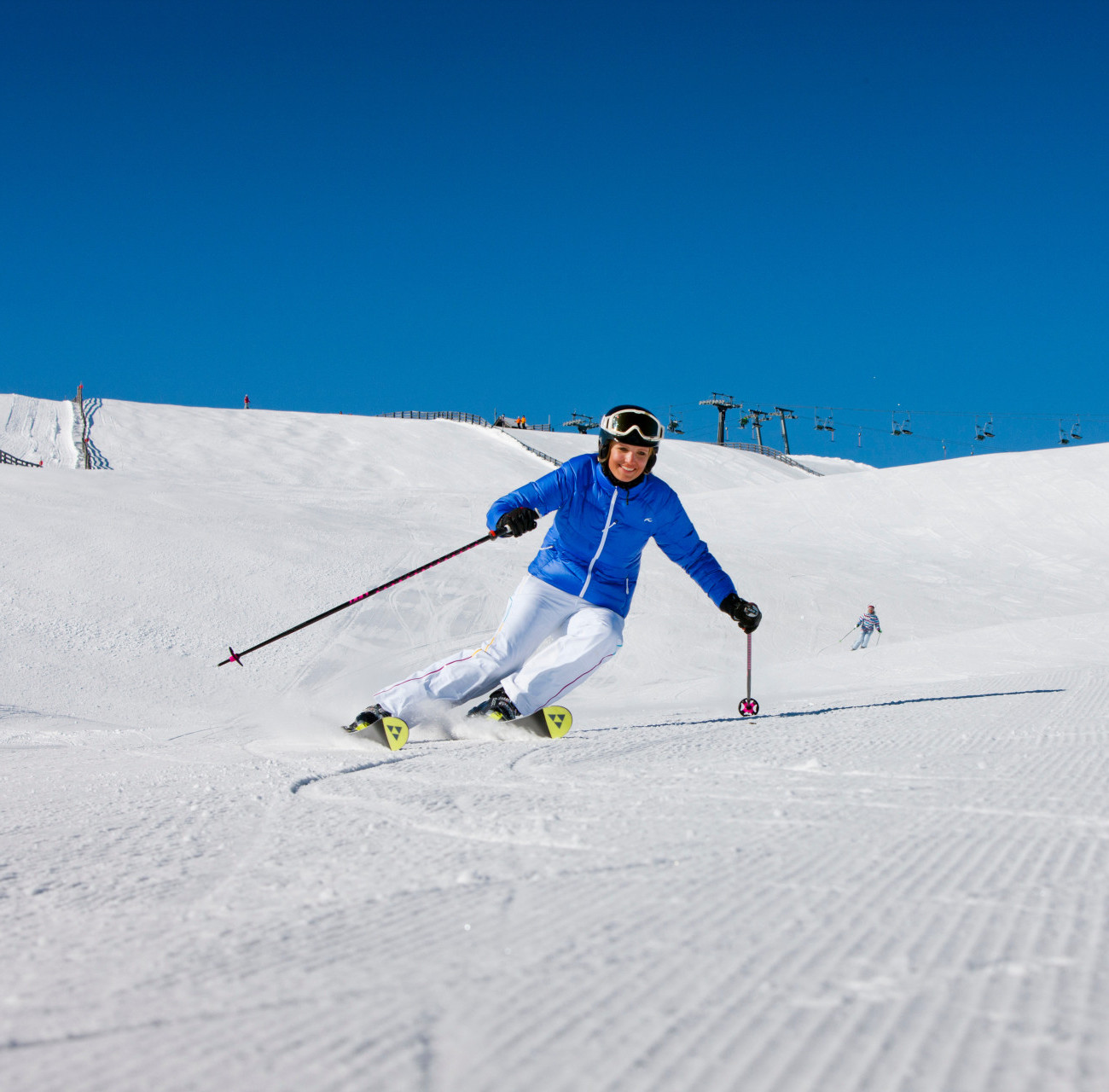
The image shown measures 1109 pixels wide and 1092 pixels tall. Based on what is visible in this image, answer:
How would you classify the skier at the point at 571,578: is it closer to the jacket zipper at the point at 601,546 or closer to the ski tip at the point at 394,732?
the jacket zipper at the point at 601,546

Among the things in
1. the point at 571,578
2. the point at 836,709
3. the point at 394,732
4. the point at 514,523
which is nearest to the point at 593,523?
the point at 571,578

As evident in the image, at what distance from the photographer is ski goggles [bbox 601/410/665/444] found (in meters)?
4.69

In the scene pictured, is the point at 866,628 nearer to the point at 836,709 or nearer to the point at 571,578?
the point at 836,709

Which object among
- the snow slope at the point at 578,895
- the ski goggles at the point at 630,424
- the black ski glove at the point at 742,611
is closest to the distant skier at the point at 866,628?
the snow slope at the point at 578,895

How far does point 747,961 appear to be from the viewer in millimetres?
1235

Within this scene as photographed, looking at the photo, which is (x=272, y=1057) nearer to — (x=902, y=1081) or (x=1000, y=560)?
(x=902, y=1081)

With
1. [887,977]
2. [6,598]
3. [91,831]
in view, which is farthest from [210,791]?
[6,598]

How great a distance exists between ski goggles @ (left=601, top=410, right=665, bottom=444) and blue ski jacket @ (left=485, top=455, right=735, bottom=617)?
0.25 m

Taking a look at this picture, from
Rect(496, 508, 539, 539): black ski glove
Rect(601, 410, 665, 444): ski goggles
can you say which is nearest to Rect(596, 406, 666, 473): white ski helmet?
Rect(601, 410, 665, 444): ski goggles

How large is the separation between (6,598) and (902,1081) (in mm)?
9552

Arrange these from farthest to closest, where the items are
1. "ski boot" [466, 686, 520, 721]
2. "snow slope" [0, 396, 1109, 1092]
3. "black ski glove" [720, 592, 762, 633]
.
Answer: "black ski glove" [720, 592, 762, 633] → "ski boot" [466, 686, 520, 721] → "snow slope" [0, 396, 1109, 1092]

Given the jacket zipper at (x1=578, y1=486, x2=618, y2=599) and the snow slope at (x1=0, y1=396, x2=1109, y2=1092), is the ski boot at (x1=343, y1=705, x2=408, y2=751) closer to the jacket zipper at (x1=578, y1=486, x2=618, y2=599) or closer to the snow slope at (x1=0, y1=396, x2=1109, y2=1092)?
the snow slope at (x1=0, y1=396, x2=1109, y2=1092)

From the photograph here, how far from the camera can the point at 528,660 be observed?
469 centimetres

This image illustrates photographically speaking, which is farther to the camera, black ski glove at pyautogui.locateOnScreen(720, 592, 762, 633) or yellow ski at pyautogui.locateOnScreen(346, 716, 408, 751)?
black ski glove at pyautogui.locateOnScreen(720, 592, 762, 633)
